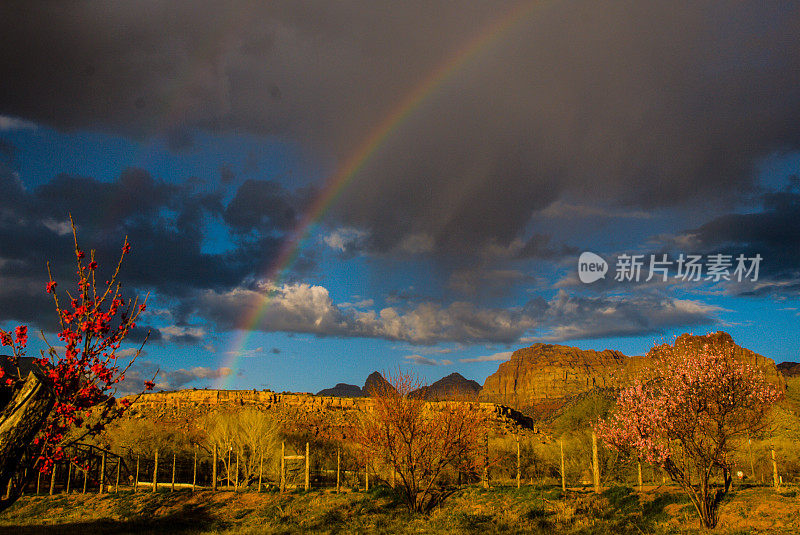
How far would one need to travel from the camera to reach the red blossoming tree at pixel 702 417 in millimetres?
18656

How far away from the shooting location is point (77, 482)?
141 ft

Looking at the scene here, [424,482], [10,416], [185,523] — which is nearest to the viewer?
[10,416]

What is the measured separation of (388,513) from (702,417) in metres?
14.0

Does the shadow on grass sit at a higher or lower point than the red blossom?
lower

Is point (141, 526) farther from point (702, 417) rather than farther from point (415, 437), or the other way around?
point (702, 417)

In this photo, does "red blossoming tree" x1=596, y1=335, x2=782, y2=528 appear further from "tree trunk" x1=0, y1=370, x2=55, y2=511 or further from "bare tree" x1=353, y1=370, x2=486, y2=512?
"tree trunk" x1=0, y1=370, x2=55, y2=511

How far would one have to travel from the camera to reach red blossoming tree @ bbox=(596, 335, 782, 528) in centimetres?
1866

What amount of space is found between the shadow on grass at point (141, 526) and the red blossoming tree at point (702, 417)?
20.1 metres

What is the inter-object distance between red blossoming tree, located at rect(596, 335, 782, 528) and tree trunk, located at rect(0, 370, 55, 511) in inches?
738

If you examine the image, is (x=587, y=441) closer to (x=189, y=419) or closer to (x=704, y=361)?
(x=704, y=361)

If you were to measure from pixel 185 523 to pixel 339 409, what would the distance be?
63226 mm

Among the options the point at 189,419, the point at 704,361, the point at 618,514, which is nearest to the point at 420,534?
the point at 618,514

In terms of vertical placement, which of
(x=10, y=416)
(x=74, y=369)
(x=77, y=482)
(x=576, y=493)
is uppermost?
(x=74, y=369)

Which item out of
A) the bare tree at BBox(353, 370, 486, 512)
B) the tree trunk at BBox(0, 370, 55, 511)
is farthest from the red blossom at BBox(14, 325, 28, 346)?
the bare tree at BBox(353, 370, 486, 512)
